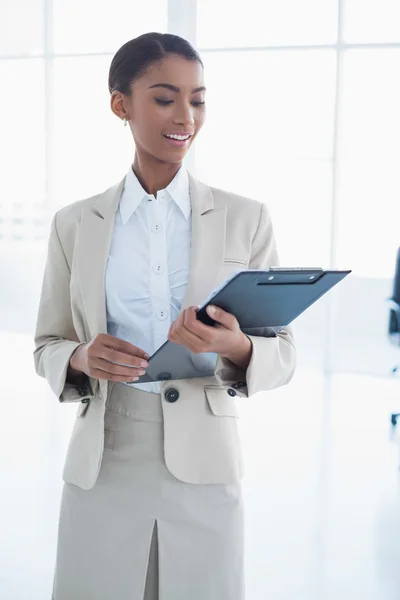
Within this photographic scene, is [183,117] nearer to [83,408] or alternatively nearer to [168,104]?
[168,104]

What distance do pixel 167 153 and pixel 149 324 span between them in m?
0.30

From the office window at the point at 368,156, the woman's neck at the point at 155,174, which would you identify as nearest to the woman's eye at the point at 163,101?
the woman's neck at the point at 155,174

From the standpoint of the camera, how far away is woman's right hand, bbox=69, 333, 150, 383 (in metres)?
1.22

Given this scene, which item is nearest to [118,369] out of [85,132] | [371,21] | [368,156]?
[368,156]

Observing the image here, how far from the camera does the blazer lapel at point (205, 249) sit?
4.39ft

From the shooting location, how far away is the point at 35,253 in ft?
25.4

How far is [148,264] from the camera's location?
1398 millimetres

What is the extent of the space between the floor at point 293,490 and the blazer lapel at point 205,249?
1.74 m

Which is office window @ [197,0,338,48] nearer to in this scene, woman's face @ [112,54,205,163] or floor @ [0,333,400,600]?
floor @ [0,333,400,600]

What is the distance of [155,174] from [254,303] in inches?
15.0

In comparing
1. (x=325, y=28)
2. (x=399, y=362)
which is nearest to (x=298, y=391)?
(x=399, y=362)

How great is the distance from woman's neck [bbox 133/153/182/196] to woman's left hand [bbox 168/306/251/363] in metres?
0.37

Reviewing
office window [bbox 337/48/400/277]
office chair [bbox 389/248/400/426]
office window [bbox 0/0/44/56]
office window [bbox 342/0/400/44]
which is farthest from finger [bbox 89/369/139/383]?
office window [bbox 0/0/44/56]

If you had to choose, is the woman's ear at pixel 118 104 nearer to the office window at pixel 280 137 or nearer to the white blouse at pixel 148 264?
the white blouse at pixel 148 264
